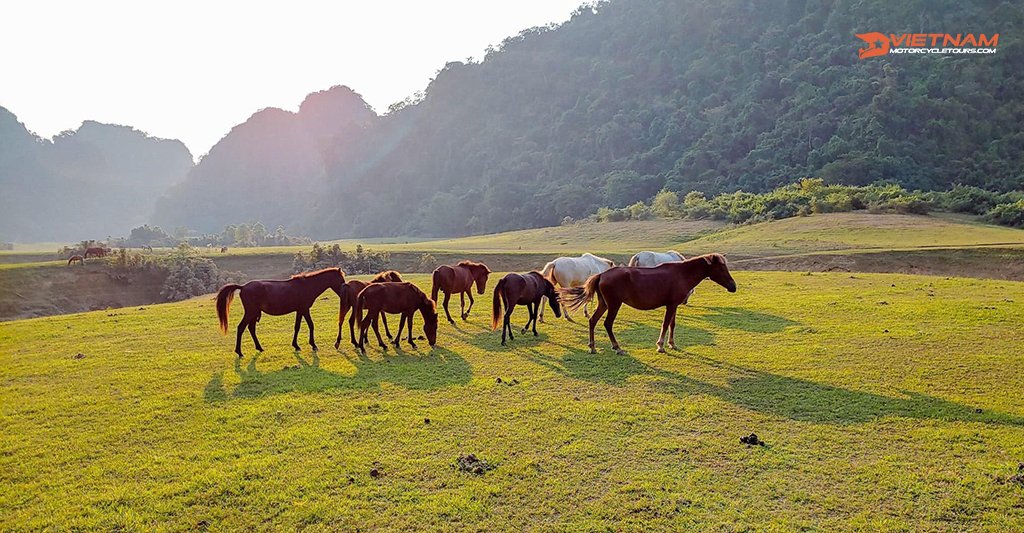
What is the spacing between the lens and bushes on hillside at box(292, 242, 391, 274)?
3406 cm

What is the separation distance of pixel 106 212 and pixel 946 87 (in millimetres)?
196132

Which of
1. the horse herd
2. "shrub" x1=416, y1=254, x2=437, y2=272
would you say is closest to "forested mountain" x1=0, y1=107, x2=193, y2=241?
"shrub" x1=416, y1=254, x2=437, y2=272

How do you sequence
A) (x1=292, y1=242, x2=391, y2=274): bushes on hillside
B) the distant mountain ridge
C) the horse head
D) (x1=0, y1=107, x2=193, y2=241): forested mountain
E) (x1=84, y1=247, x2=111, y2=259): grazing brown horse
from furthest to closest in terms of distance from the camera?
1. (x1=0, y1=107, x2=193, y2=241): forested mountain
2. the distant mountain ridge
3. (x1=292, y1=242, x2=391, y2=274): bushes on hillside
4. (x1=84, y1=247, x2=111, y2=259): grazing brown horse
5. the horse head

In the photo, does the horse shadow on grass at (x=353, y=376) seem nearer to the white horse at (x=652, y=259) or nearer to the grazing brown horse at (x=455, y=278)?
the grazing brown horse at (x=455, y=278)

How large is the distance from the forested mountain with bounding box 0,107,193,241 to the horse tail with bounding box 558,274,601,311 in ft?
554

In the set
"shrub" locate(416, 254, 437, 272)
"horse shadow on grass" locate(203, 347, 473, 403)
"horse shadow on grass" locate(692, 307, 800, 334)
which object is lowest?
"horse shadow on grass" locate(692, 307, 800, 334)

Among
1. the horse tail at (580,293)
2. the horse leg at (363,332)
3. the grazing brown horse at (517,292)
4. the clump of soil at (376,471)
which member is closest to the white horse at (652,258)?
the grazing brown horse at (517,292)

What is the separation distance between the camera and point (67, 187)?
155 m

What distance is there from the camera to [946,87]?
63.9 m

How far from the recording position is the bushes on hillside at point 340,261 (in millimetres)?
34062

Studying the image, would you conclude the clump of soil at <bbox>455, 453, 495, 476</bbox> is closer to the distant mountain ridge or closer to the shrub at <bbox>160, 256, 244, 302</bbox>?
the shrub at <bbox>160, 256, 244, 302</bbox>

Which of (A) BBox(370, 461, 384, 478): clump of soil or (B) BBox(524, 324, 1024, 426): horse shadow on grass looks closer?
(A) BBox(370, 461, 384, 478): clump of soil

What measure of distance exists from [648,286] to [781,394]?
2925mm

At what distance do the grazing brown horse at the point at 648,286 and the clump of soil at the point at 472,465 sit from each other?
15.6ft
